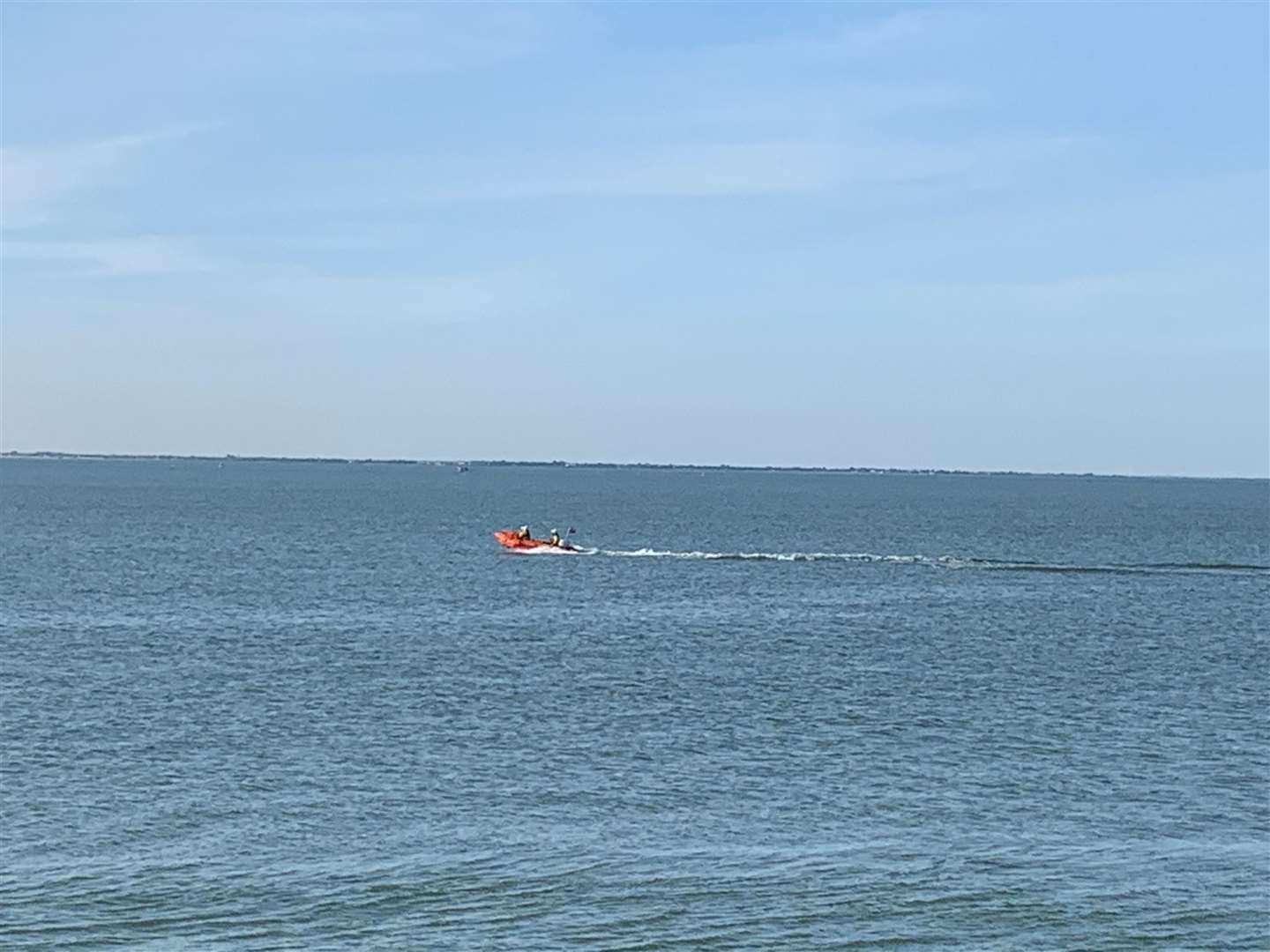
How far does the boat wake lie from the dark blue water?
774 inches

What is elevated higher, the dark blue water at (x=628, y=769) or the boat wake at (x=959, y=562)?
the boat wake at (x=959, y=562)

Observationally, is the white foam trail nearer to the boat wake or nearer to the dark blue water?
the boat wake

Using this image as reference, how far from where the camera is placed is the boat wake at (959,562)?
116062 mm

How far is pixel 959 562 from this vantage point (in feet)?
392

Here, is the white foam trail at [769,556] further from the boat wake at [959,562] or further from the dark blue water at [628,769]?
the dark blue water at [628,769]

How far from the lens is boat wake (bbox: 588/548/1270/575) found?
116062mm

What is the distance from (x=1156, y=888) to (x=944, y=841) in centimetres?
482

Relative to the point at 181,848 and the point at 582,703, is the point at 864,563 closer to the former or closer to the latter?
the point at 582,703

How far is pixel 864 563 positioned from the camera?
11919 cm

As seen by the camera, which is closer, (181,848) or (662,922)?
(662,922)

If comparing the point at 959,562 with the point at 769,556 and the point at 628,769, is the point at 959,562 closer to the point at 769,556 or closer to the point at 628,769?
the point at 769,556

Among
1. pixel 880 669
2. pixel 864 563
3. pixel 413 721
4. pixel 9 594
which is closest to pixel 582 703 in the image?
pixel 413 721

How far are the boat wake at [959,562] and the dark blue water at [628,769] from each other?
19.7 metres

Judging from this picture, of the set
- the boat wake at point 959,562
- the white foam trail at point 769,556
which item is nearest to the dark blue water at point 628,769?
the boat wake at point 959,562
